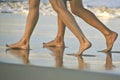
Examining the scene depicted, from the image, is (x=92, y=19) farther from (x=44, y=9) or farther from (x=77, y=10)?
(x=44, y=9)

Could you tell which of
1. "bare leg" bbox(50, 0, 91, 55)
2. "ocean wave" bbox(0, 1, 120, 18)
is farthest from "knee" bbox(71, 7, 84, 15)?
"ocean wave" bbox(0, 1, 120, 18)

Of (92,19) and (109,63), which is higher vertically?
(92,19)

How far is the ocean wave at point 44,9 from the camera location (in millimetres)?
5902

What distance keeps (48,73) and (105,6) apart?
439 cm

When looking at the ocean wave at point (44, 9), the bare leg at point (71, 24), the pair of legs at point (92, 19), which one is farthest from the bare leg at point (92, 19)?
the ocean wave at point (44, 9)

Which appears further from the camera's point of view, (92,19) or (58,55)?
(92,19)

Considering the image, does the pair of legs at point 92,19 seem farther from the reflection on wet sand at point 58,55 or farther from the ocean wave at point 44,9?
the ocean wave at point 44,9

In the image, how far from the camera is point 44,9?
6023mm

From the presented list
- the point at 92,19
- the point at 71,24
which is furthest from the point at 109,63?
the point at 92,19

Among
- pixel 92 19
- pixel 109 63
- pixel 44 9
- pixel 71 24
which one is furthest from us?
pixel 44 9

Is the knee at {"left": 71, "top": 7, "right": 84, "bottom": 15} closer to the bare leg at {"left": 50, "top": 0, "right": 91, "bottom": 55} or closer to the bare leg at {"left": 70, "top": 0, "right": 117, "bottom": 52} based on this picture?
the bare leg at {"left": 70, "top": 0, "right": 117, "bottom": 52}

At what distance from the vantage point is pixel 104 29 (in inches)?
95.6

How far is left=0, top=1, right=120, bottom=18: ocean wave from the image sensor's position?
590 cm

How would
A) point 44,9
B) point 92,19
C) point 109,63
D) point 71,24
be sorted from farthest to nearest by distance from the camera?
point 44,9, point 92,19, point 71,24, point 109,63
